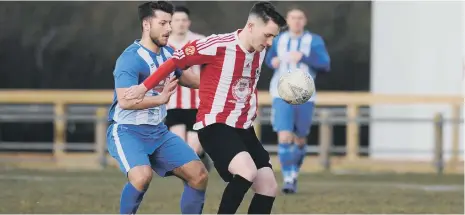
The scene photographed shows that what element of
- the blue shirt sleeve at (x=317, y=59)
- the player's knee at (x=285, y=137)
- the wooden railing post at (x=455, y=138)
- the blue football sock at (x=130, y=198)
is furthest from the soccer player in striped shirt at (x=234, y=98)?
the wooden railing post at (x=455, y=138)

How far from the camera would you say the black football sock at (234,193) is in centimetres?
933

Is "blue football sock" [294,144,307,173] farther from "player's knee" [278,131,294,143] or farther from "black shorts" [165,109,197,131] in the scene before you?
"black shorts" [165,109,197,131]

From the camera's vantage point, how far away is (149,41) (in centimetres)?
980

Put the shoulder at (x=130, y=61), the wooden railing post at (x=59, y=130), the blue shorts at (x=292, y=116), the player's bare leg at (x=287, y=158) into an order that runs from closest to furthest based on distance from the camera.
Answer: the shoulder at (x=130, y=61) → the player's bare leg at (x=287, y=158) → the blue shorts at (x=292, y=116) → the wooden railing post at (x=59, y=130)

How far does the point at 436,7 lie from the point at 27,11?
6.37 metres

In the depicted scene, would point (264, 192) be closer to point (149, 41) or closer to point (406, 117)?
point (149, 41)

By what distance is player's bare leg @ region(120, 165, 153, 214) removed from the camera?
9.50 metres

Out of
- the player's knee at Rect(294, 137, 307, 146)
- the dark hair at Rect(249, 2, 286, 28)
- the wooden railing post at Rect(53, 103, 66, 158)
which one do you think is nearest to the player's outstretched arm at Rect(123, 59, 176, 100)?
the dark hair at Rect(249, 2, 286, 28)

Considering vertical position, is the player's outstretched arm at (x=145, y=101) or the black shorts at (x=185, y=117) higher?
the player's outstretched arm at (x=145, y=101)

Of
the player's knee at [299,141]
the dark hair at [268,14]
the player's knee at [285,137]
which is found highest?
the dark hair at [268,14]

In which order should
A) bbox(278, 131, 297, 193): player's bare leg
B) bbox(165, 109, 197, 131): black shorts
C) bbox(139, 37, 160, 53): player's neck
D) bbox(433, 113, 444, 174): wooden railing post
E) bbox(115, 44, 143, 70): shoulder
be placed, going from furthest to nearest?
bbox(433, 113, 444, 174): wooden railing post
bbox(278, 131, 297, 193): player's bare leg
bbox(165, 109, 197, 131): black shorts
bbox(139, 37, 160, 53): player's neck
bbox(115, 44, 143, 70): shoulder

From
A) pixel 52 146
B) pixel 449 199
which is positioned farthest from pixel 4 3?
pixel 449 199

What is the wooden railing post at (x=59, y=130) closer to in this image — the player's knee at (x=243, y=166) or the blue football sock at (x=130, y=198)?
the blue football sock at (x=130, y=198)

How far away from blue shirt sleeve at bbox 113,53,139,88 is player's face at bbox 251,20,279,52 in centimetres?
91
